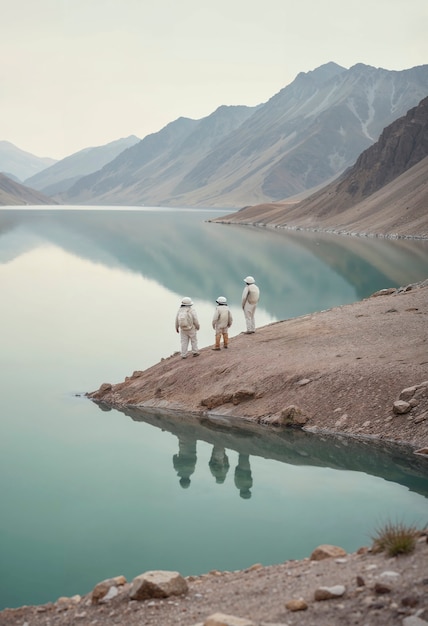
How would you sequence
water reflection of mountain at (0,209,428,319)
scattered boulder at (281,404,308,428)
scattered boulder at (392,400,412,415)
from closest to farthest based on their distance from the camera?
scattered boulder at (392,400,412,415), scattered boulder at (281,404,308,428), water reflection of mountain at (0,209,428,319)

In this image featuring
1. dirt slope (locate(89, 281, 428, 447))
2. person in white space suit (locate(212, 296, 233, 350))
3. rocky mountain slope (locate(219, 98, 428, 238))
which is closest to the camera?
dirt slope (locate(89, 281, 428, 447))

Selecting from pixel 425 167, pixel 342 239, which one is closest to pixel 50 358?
pixel 342 239

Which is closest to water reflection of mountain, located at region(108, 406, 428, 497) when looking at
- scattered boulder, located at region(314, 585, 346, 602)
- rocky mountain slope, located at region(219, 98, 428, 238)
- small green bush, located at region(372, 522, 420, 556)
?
small green bush, located at region(372, 522, 420, 556)

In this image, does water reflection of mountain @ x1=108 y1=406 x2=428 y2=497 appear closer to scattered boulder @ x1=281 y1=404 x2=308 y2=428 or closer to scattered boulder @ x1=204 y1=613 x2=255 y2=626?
scattered boulder @ x1=281 y1=404 x2=308 y2=428

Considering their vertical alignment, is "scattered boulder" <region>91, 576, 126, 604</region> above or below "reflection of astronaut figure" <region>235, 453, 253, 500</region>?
below

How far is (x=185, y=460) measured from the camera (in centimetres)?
1597

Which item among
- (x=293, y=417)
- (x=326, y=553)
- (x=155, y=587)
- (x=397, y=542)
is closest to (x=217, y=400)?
(x=293, y=417)

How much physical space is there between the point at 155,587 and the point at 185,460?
7.90 m

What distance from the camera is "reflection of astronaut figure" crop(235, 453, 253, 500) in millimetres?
13789

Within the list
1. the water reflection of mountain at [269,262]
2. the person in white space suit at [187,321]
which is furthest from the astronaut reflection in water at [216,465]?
the water reflection of mountain at [269,262]

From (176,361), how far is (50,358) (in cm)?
587

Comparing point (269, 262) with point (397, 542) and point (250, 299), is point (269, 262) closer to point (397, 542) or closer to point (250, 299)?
point (250, 299)

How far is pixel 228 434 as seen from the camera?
17.1 meters

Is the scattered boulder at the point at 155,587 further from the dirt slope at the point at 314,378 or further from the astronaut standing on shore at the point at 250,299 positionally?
the astronaut standing on shore at the point at 250,299
